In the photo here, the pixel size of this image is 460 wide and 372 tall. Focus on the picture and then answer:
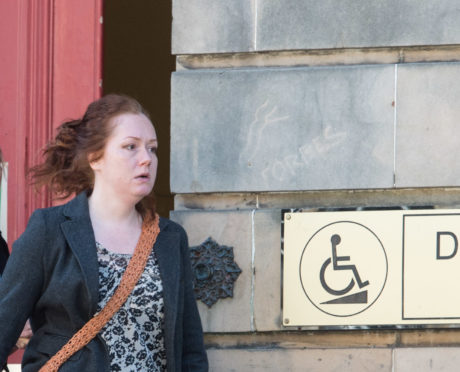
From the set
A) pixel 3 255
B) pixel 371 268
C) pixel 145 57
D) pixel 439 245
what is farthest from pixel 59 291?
pixel 145 57

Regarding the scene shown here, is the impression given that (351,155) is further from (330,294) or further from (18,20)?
(18,20)

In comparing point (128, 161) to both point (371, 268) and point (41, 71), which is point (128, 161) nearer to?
point (371, 268)

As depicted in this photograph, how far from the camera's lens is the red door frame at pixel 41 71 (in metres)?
5.27

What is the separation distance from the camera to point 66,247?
3.59 metres

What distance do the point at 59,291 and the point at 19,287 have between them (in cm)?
16

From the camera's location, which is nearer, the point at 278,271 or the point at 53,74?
the point at 278,271

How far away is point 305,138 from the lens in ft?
15.0

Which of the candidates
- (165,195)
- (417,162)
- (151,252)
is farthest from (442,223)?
(165,195)

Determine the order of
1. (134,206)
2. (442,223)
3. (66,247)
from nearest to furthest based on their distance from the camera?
(66,247) < (134,206) < (442,223)

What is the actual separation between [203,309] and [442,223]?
127cm

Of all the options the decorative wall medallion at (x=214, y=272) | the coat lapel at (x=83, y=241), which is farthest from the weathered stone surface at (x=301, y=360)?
the coat lapel at (x=83, y=241)

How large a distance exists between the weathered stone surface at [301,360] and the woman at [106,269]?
2.36ft

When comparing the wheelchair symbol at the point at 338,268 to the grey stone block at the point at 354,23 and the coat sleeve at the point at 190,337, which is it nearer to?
the coat sleeve at the point at 190,337

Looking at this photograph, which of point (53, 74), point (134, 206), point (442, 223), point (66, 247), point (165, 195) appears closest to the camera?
point (66, 247)
